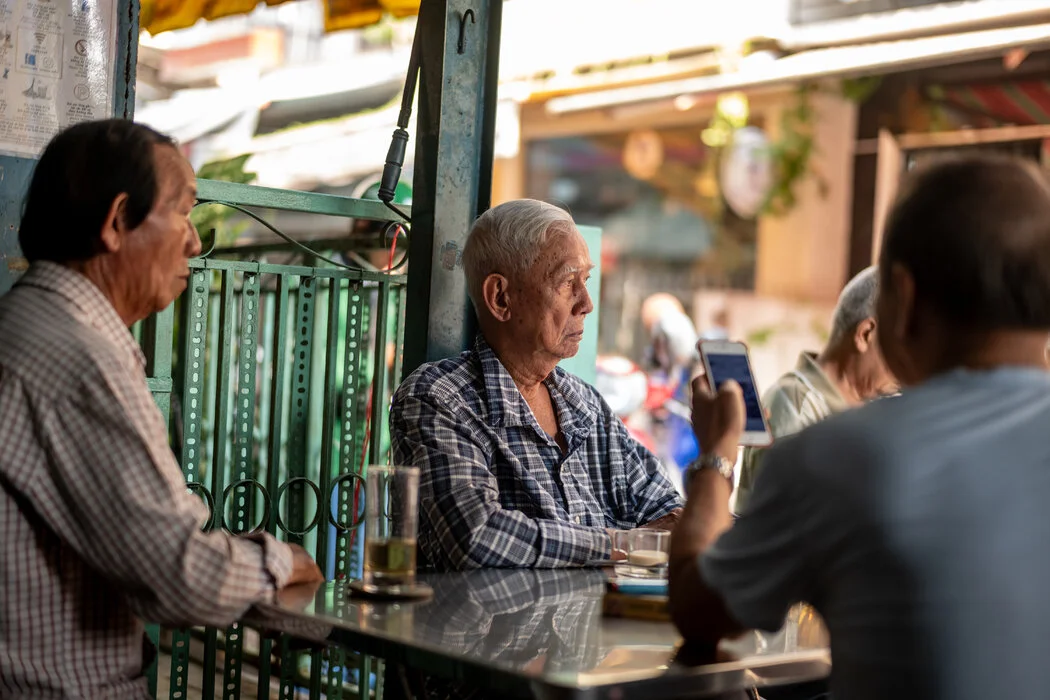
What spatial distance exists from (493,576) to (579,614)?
372mm

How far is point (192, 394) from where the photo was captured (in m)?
2.97

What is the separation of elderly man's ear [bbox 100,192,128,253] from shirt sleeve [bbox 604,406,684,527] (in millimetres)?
1473

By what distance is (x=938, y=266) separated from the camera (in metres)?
1.46

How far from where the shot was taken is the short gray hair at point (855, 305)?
3.79 meters

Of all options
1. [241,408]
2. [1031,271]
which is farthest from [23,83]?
[1031,271]

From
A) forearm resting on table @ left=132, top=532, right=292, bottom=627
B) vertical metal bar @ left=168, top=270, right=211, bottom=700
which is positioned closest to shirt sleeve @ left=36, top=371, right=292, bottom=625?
forearm resting on table @ left=132, top=532, right=292, bottom=627

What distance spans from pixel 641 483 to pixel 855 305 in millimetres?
1185

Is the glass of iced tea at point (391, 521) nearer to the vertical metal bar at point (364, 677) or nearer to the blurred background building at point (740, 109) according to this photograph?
the vertical metal bar at point (364, 677)

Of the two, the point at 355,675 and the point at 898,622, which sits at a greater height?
the point at 898,622

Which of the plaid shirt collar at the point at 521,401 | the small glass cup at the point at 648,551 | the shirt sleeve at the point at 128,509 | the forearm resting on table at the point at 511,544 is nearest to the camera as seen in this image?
the shirt sleeve at the point at 128,509

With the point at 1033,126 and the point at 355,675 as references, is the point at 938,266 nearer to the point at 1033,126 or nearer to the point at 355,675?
the point at 355,675

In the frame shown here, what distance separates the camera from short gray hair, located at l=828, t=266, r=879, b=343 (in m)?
3.79

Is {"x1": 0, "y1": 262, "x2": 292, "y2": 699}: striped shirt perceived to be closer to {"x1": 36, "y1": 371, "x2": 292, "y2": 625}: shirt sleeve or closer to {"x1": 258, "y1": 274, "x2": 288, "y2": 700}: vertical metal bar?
{"x1": 36, "y1": 371, "x2": 292, "y2": 625}: shirt sleeve

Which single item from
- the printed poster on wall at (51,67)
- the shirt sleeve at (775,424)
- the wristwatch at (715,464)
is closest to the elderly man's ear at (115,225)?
the printed poster on wall at (51,67)
